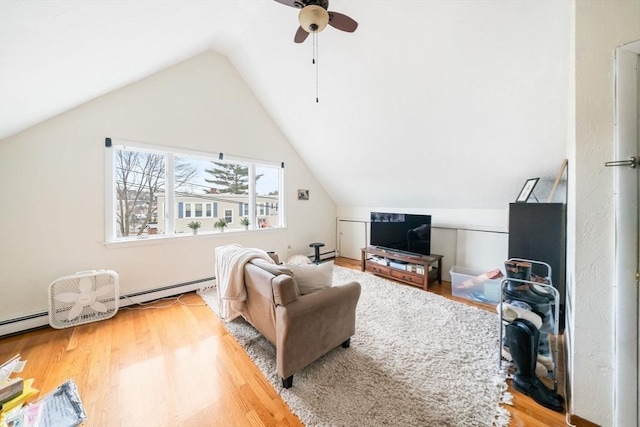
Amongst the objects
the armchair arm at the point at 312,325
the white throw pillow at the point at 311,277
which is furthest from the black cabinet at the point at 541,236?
the white throw pillow at the point at 311,277

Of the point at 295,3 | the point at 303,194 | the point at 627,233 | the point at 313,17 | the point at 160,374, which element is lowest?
the point at 160,374

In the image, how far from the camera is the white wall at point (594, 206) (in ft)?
3.83

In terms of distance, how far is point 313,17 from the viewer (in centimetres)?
153

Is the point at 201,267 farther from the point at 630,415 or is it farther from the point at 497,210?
the point at 497,210

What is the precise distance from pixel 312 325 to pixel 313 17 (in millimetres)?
2159

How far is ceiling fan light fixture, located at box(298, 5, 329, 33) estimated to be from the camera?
1.49 meters

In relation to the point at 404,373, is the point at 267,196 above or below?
above

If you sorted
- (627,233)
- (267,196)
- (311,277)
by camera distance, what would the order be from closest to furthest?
(627,233) < (311,277) < (267,196)

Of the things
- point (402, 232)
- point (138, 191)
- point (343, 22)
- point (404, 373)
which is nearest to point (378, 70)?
point (343, 22)

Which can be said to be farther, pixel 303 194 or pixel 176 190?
pixel 303 194

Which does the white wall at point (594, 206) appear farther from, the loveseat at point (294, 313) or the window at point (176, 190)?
the window at point (176, 190)

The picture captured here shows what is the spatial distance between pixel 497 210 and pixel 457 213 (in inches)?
20.3

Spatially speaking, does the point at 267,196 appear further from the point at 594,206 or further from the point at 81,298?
the point at 594,206

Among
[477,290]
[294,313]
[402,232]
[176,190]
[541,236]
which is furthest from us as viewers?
[402,232]
